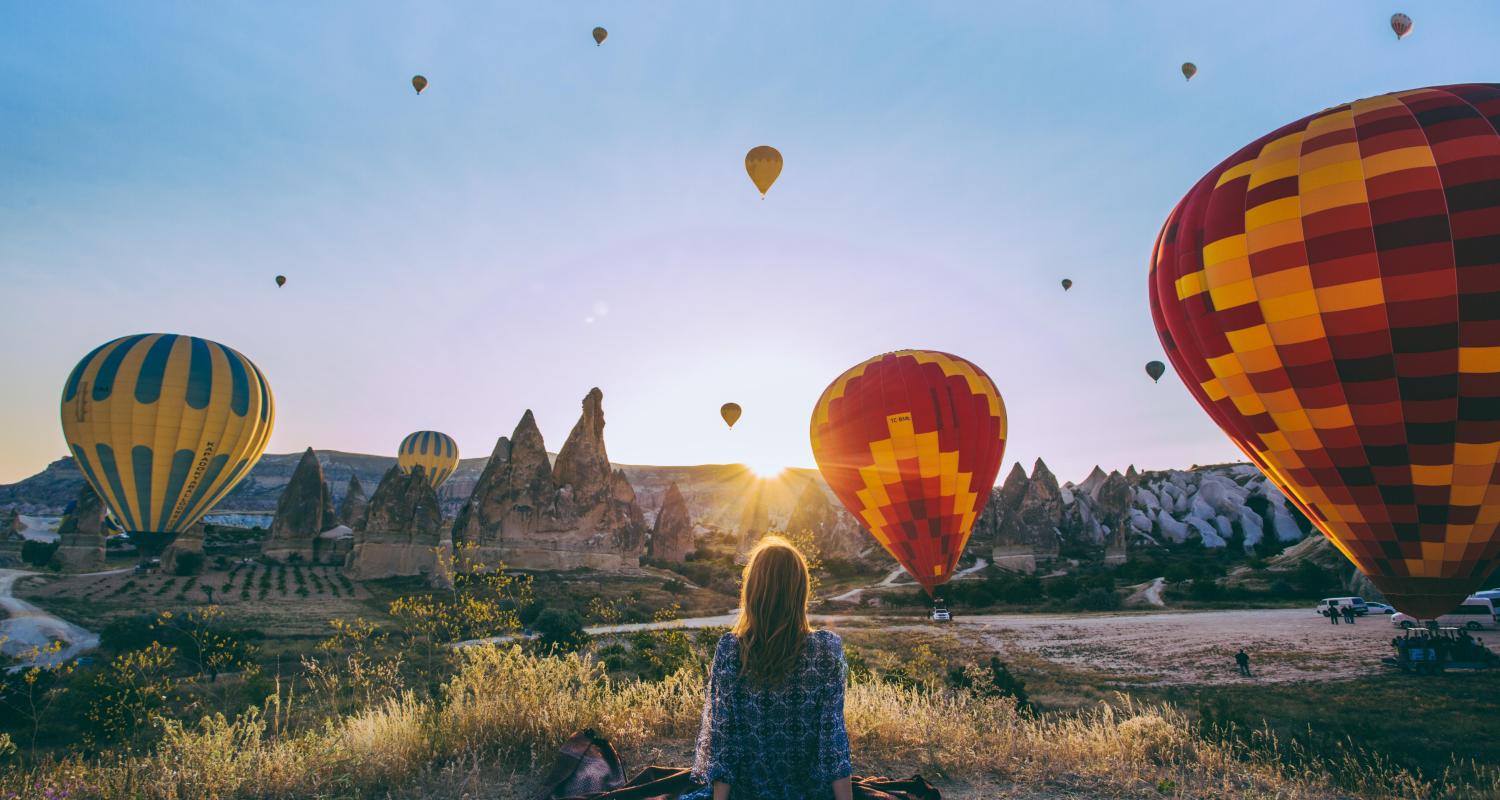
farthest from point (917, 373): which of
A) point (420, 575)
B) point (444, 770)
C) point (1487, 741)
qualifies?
point (420, 575)

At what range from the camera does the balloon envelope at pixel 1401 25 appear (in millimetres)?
18234

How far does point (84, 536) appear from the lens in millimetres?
40219

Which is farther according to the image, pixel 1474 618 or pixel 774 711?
pixel 1474 618

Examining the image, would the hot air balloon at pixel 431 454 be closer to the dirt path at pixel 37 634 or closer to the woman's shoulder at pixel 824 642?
the dirt path at pixel 37 634

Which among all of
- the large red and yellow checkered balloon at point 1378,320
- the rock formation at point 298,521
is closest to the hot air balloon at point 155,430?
the large red and yellow checkered balloon at point 1378,320

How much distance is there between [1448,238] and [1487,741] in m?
7.63

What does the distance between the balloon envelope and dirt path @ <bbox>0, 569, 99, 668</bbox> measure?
36.9 m

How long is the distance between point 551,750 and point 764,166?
15763 millimetres

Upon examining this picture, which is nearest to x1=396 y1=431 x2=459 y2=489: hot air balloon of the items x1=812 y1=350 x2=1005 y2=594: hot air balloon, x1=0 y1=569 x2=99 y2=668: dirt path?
→ x1=0 y1=569 x2=99 y2=668: dirt path

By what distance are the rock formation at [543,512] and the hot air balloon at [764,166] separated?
38.0 meters

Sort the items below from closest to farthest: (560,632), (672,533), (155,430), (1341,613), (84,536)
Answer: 1. (560,632)
2. (155,430)
3. (1341,613)
4. (84,536)
5. (672,533)

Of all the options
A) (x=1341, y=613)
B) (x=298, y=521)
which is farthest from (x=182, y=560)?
(x=1341, y=613)

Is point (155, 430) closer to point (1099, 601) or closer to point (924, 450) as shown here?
point (924, 450)

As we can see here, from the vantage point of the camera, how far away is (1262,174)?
9.48m
